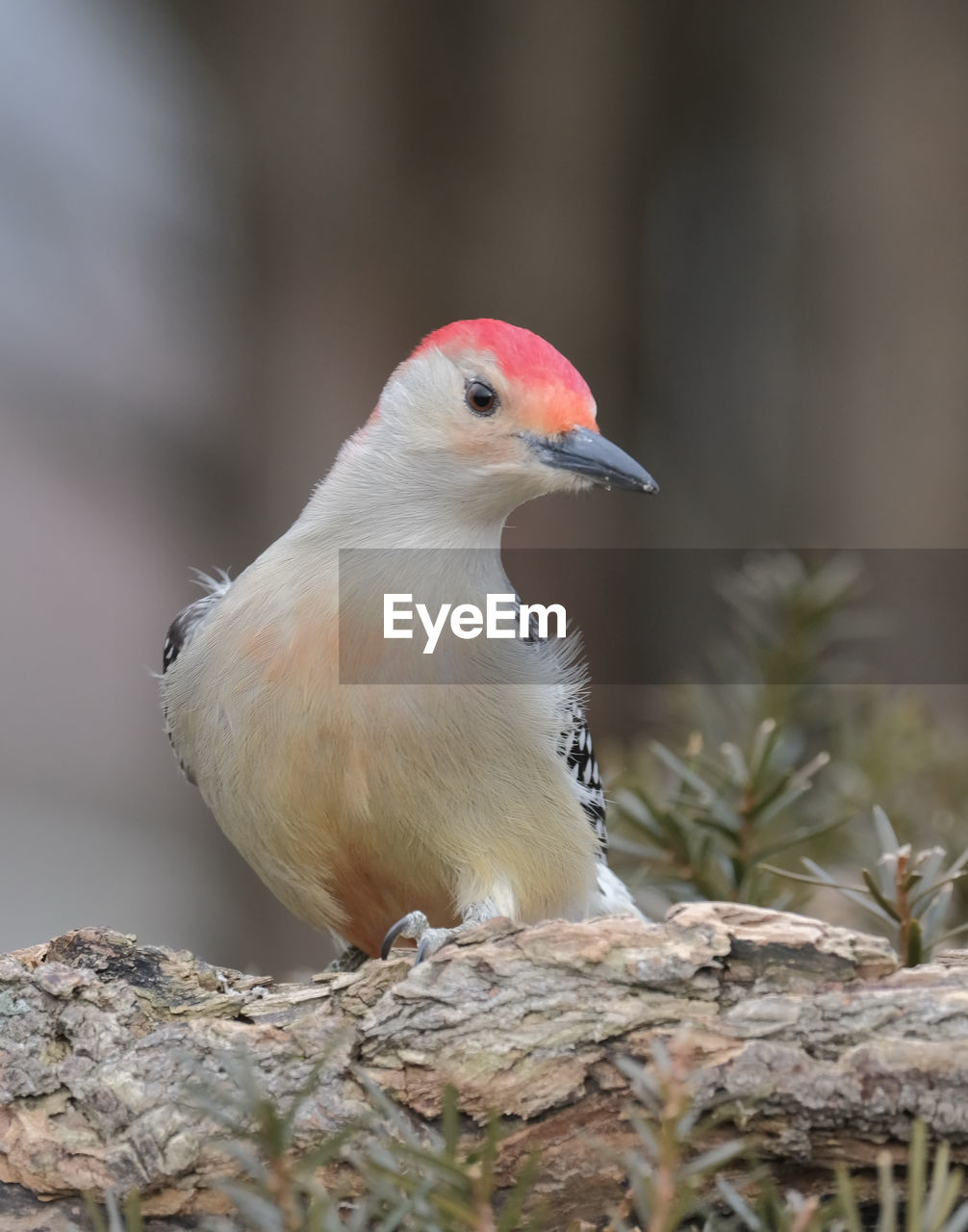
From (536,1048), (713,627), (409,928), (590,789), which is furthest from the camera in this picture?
(713,627)

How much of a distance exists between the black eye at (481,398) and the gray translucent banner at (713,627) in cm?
33

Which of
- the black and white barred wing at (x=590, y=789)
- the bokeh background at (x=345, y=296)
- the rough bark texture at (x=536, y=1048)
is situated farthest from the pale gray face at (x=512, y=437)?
the bokeh background at (x=345, y=296)

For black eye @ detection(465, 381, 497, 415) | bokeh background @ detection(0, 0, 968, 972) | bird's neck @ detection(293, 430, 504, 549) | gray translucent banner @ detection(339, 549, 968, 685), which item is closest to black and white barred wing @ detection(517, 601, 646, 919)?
gray translucent banner @ detection(339, 549, 968, 685)

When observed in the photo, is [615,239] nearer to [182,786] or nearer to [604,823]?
[182,786]

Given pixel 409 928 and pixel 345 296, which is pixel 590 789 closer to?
pixel 409 928

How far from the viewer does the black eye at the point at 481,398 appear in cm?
306

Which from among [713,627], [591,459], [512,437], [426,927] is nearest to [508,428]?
[512,437]

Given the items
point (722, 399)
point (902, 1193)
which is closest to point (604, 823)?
point (902, 1193)

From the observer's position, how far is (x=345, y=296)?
6.64m

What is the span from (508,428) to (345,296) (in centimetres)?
387

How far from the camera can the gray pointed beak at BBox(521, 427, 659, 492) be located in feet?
9.61

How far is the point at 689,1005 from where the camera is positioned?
1.80m

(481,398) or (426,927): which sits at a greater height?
(481,398)

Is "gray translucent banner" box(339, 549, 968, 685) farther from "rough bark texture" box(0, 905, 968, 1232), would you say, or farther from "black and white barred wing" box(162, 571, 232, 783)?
"rough bark texture" box(0, 905, 968, 1232)
